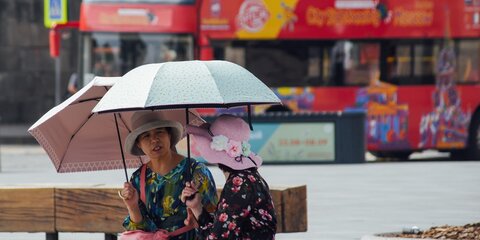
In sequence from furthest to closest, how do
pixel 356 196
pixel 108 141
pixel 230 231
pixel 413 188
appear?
1. pixel 413 188
2. pixel 356 196
3. pixel 108 141
4. pixel 230 231

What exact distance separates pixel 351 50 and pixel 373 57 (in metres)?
0.42

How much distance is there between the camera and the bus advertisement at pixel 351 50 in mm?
26906

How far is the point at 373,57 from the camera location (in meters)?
27.2

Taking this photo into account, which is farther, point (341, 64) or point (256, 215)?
point (341, 64)

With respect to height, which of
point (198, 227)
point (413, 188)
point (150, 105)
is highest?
point (150, 105)

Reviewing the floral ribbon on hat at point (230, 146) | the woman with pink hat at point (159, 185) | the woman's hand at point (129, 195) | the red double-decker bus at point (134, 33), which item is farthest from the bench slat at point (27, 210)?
the red double-decker bus at point (134, 33)

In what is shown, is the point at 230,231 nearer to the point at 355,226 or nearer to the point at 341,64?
the point at 355,226

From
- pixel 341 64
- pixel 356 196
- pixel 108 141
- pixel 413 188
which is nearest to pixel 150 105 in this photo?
pixel 108 141

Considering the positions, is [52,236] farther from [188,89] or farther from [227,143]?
[227,143]

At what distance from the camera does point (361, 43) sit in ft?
89.0

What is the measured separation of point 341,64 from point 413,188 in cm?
741

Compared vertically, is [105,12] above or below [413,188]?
above

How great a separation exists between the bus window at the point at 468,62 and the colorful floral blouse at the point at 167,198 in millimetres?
20517

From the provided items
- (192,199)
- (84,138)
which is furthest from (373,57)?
(192,199)
